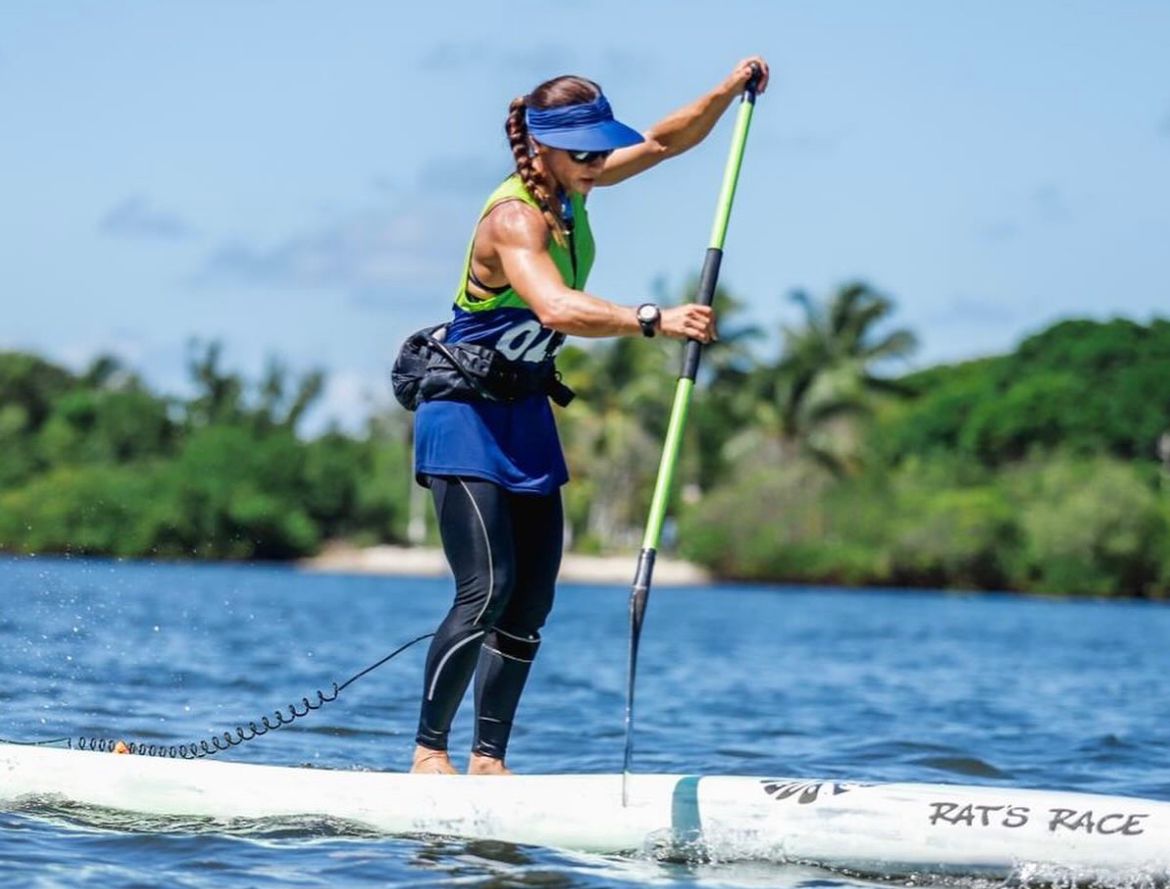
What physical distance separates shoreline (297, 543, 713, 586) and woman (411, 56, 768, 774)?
61.5 m

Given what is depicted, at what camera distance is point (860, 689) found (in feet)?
57.5

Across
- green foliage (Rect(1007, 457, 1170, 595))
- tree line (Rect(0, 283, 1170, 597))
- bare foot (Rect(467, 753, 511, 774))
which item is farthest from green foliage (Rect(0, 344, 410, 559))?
bare foot (Rect(467, 753, 511, 774))

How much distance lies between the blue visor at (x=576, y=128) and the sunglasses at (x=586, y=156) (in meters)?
0.05

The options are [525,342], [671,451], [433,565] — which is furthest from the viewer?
[433,565]

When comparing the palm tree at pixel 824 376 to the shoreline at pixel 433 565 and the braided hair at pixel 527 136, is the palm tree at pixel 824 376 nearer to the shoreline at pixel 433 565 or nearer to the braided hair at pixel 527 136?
the shoreline at pixel 433 565

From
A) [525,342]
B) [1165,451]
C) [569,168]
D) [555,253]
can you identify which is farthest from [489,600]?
[1165,451]

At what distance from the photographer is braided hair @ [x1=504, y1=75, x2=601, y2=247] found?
263 inches

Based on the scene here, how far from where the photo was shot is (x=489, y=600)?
6.96 meters

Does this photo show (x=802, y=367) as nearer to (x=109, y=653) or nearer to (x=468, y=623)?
(x=109, y=653)

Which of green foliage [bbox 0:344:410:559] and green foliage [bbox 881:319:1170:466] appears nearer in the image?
green foliage [bbox 881:319:1170:466]

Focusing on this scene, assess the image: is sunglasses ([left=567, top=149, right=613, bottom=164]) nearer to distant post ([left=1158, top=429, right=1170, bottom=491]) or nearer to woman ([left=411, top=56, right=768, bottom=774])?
woman ([left=411, top=56, right=768, bottom=774])

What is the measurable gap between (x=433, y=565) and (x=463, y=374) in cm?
7516

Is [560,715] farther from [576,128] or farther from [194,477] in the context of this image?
[194,477]

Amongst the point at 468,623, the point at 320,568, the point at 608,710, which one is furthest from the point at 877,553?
the point at 468,623
